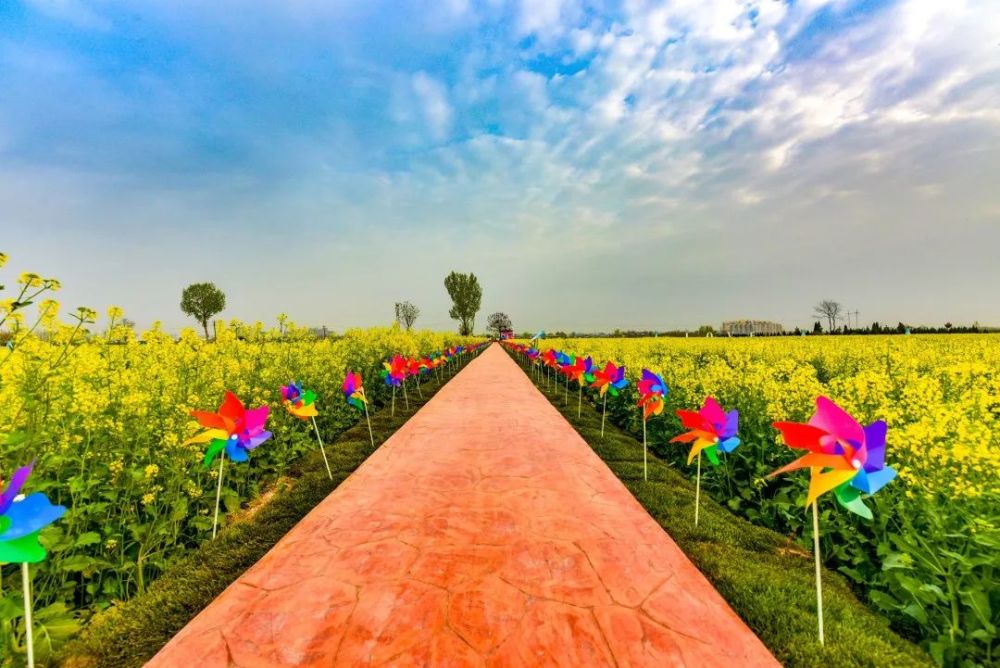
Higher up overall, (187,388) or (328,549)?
(187,388)

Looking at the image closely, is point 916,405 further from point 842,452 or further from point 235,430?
point 235,430

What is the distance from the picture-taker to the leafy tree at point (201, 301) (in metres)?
57.2

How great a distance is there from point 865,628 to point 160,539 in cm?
478

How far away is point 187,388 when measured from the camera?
4.20 meters

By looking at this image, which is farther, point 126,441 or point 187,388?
point 187,388

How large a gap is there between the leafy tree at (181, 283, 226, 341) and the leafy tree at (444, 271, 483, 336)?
3265 centimetres

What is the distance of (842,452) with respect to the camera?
203 cm

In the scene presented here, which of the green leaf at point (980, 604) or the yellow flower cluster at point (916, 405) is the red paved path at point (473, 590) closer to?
→ the green leaf at point (980, 604)

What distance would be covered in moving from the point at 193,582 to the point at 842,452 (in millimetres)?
4142

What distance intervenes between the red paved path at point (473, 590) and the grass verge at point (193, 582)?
19cm

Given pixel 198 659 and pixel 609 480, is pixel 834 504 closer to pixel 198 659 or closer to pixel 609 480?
pixel 609 480

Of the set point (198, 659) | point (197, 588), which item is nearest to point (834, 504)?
point (198, 659)

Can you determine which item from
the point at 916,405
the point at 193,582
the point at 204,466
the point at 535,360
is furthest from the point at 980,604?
the point at 535,360

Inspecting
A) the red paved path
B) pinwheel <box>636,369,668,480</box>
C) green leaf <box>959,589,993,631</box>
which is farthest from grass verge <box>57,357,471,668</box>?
green leaf <box>959,589,993,631</box>
